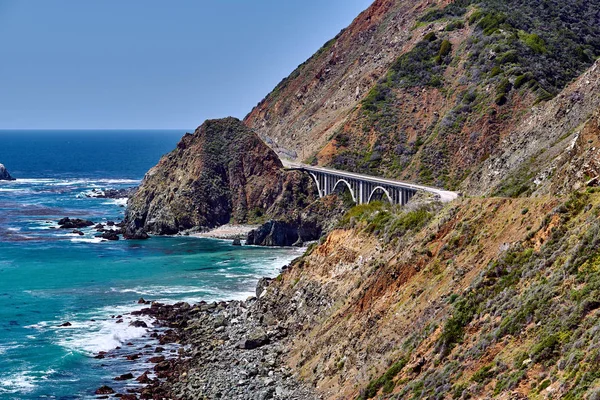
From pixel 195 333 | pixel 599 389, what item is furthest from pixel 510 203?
pixel 195 333

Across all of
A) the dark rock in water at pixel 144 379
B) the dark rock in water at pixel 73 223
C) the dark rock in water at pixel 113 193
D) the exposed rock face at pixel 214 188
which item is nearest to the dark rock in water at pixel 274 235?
the exposed rock face at pixel 214 188

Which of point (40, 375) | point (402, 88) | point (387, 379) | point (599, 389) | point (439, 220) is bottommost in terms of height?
point (40, 375)

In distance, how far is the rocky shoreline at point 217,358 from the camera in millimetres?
43531

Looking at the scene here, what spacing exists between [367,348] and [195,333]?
2294 centimetres

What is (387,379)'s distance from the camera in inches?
1347

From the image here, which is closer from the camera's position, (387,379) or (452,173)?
(387,379)

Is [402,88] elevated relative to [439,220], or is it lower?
elevated

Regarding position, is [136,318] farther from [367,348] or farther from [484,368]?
[484,368]

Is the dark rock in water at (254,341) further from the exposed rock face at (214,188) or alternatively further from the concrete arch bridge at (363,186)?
the exposed rock face at (214,188)

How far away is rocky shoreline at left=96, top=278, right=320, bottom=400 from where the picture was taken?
143ft

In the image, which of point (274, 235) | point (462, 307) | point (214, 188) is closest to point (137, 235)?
point (214, 188)

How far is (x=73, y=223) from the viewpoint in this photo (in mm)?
119812

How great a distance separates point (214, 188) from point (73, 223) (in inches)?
887

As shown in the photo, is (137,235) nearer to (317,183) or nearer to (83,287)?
(317,183)
